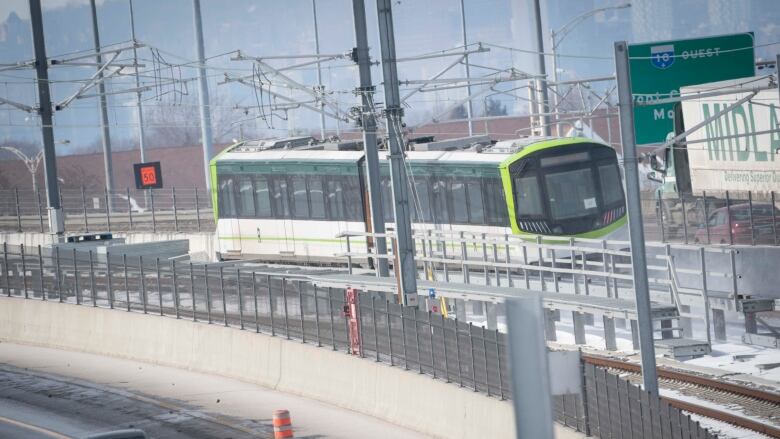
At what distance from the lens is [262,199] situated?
3959cm

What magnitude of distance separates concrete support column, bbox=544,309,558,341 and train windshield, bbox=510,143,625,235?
218 inches

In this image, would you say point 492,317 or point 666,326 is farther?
point 492,317

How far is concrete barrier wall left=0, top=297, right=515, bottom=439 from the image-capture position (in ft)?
66.2

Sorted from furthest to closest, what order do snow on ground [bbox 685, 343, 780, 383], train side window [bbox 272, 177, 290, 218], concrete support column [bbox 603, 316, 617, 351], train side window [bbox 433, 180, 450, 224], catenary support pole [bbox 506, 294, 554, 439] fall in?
train side window [bbox 272, 177, 290, 218], train side window [bbox 433, 180, 450, 224], concrete support column [bbox 603, 316, 617, 351], snow on ground [bbox 685, 343, 780, 383], catenary support pole [bbox 506, 294, 554, 439]

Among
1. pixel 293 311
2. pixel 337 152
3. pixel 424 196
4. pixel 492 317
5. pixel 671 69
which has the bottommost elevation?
pixel 492 317

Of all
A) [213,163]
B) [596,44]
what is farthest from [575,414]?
[596,44]

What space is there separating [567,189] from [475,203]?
2350 millimetres

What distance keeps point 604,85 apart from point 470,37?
56.4 feet

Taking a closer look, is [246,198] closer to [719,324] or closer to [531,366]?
[719,324]

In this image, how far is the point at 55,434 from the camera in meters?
21.2

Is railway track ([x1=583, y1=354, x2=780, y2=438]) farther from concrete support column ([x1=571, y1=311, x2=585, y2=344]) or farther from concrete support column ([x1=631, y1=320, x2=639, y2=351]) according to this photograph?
concrete support column ([x1=571, y1=311, x2=585, y2=344])

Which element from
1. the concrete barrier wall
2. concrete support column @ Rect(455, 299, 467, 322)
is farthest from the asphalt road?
concrete support column @ Rect(455, 299, 467, 322)

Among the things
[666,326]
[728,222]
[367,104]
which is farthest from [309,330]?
[728,222]

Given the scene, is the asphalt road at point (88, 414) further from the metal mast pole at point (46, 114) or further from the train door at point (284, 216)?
the train door at point (284, 216)
